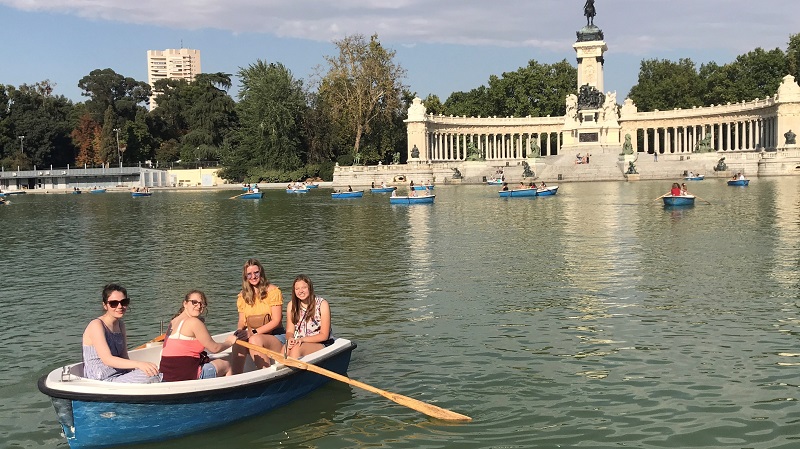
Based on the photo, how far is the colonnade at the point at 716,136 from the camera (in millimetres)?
94000

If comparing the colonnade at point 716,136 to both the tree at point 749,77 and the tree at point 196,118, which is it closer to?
the tree at point 749,77

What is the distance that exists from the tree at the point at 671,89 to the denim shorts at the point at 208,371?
10761cm

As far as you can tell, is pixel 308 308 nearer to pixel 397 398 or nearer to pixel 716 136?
pixel 397 398

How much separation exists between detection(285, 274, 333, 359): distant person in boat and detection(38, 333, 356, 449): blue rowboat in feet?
3.03

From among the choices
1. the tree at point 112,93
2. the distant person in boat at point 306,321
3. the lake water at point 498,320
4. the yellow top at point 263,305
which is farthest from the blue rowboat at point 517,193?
the tree at point 112,93

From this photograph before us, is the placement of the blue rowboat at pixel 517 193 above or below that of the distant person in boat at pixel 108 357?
above

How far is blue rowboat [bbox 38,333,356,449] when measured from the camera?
9.58 metres

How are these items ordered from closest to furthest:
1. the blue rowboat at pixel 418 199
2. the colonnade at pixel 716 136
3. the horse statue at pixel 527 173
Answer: the blue rowboat at pixel 418 199 → the horse statue at pixel 527 173 → the colonnade at pixel 716 136

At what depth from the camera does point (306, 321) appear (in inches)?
479

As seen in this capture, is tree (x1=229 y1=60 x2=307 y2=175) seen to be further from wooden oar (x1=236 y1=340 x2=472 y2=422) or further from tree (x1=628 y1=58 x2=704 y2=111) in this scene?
wooden oar (x1=236 y1=340 x2=472 y2=422)

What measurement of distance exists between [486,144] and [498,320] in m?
95.5

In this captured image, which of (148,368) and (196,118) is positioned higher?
(196,118)

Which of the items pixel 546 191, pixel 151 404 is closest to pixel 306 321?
pixel 151 404

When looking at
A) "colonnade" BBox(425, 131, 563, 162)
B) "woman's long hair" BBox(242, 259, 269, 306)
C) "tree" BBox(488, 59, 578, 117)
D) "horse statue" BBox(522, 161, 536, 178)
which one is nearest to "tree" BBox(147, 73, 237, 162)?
"colonnade" BBox(425, 131, 563, 162)
